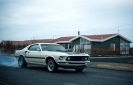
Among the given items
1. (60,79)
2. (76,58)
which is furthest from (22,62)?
(60,79)

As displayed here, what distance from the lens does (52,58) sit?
996 centimetres

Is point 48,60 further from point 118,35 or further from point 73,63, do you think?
point 118,35

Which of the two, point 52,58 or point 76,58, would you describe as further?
point 52,58

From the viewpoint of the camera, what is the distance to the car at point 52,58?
954 centimetres

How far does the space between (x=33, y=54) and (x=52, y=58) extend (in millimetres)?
1667

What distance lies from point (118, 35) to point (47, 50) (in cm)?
2946

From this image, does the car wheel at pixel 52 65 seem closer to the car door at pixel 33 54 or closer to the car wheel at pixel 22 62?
the car door at pixel 33 54

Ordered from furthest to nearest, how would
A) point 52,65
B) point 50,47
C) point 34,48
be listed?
point 34,48, point 50,47, point 52,65

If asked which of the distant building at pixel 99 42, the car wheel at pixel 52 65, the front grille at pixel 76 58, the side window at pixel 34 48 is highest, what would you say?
the distant building at pixel 99 42

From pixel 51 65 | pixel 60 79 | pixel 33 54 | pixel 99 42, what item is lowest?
pixel 60 79

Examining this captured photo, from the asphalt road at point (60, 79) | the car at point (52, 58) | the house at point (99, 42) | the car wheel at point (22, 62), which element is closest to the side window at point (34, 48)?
the car at point (52, 58)

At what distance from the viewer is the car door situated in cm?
1080

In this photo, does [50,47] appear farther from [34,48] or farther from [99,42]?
[99,42]

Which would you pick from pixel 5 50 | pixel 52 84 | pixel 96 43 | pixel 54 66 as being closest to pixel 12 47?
pixel 5 50
